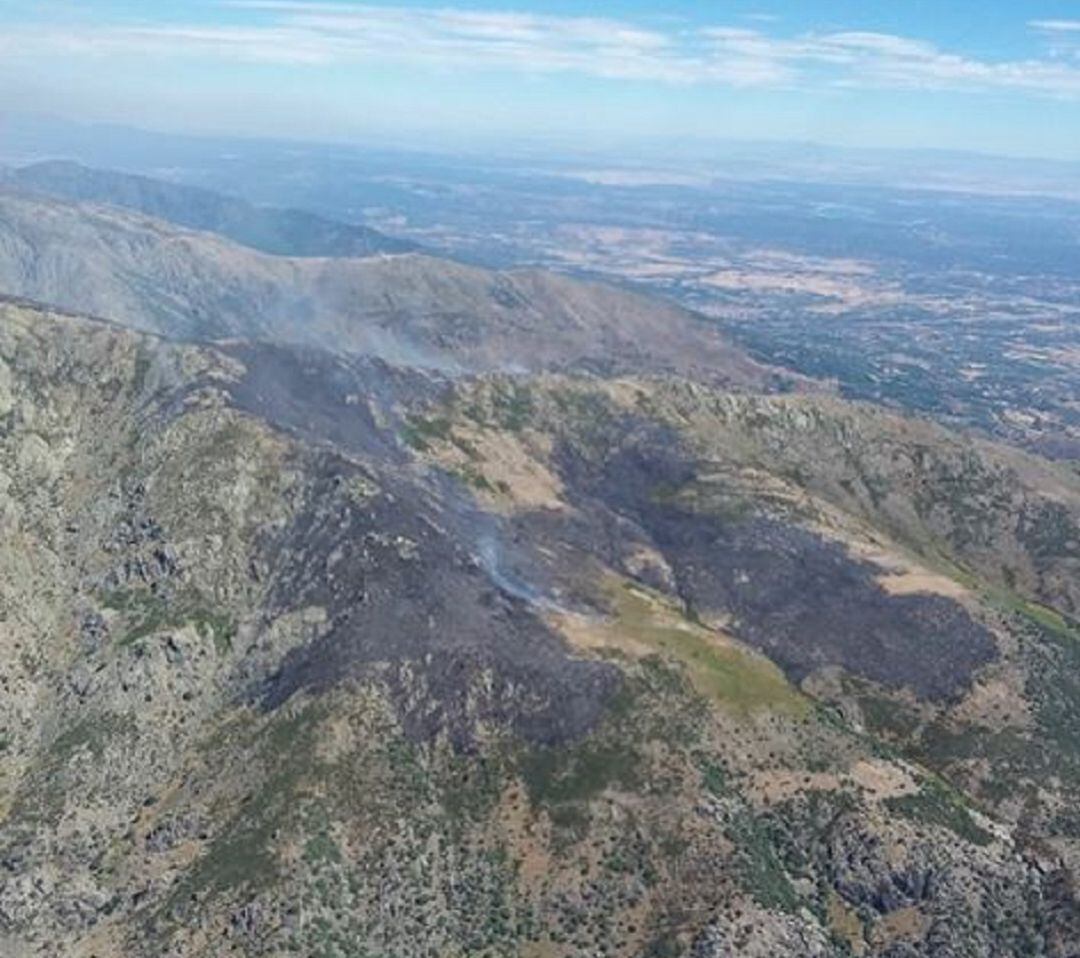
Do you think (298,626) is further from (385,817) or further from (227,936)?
(227,936)

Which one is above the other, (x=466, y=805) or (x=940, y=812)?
(x=940, y=812)

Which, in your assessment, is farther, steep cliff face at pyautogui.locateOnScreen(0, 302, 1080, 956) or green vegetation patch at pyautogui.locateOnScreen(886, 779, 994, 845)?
green vegetation patch at pyautogui.locateOnScreen(886, 779, 994, 845)

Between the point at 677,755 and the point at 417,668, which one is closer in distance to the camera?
the point at 677,755

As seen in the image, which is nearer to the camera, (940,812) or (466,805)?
(466,805)

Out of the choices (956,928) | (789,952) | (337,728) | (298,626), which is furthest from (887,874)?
(298,626)

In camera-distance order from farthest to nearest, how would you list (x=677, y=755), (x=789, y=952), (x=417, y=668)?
1. (x=417, y=668)
2. (x=677, y=755)
3. (x=789, y=952)

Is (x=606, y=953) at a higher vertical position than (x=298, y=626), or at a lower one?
lower

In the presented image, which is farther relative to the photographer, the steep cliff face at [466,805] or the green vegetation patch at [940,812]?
the green vegetation patch at [940,812]

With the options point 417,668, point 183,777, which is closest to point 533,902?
point 417,668

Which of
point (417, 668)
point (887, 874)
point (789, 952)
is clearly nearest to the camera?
point (789, 952)
